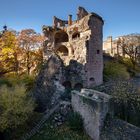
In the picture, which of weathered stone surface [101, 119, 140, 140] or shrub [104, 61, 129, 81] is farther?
shrub [104, 61, 129, 81]

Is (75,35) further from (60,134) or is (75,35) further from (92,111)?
(60,134)

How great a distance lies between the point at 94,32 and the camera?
2877 cm

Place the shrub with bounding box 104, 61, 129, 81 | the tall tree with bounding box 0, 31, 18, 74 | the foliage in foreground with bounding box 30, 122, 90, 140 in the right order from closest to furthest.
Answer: the foliage in foreground with bounding box 30, 122, 90, 140
the tall tree with bounding box 0, 31, 18, 74
the shrub with bounding box 104, 61, 129, 81

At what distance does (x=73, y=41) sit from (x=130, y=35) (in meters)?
17.8

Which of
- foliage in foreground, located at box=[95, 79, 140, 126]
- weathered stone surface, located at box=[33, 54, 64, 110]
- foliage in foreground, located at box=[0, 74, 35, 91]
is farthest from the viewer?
foliage in foreground, located at box=[0, 74, 35, 91]

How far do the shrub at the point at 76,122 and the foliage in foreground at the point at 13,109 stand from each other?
11.9 ft

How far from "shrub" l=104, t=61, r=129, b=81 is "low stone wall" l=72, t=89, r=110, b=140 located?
13.0 m

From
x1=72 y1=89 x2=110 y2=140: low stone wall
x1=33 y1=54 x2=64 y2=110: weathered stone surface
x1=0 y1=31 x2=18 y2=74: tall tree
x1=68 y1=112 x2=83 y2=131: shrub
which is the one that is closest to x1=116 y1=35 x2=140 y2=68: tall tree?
x1=33 y1=54 x2=64 y2=110: weathered stone surface

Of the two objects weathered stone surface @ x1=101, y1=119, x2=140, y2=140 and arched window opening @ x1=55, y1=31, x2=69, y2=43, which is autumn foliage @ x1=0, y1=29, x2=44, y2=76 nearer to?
arched window opening @ x1=55, y1=31, x2=69, y2=43

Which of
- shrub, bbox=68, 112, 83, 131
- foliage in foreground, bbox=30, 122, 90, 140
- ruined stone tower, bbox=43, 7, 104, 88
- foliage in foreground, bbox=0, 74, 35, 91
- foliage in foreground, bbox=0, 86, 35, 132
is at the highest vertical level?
ruined stone tower, bbox=43, 7, 104, 88

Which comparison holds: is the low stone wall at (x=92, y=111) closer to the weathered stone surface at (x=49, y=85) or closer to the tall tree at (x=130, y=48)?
the weathered stone surface at (x=49, y=85)

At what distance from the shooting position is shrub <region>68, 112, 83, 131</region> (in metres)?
17.8

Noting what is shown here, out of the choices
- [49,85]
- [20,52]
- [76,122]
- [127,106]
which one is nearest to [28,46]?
[20,52]

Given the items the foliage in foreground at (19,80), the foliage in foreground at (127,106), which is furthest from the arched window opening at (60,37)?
the foliage in foreground at (127,106)
